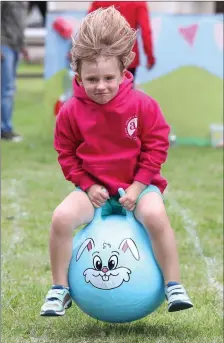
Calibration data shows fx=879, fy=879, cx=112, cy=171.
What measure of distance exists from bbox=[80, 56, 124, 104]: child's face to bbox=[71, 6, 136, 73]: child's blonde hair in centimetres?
3

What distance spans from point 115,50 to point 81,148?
0.52 metres

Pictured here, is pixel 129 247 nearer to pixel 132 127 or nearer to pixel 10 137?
pixel 132 127

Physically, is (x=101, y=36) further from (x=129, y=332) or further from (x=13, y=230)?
(x=13, y=230)

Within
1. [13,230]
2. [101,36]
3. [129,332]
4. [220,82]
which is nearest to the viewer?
[101,36]

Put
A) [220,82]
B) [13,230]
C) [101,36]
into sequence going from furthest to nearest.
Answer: [220,82]
[13,230]
[101,36]

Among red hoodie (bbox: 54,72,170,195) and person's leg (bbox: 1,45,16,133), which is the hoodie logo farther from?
person's leg (bbox: 1,45,16,133)

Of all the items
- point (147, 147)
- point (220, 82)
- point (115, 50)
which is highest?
point (115, 50)

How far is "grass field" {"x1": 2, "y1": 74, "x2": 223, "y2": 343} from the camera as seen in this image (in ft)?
14.9

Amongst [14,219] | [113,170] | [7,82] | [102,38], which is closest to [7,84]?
[7,82]

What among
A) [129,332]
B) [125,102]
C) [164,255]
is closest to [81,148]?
[125,102]

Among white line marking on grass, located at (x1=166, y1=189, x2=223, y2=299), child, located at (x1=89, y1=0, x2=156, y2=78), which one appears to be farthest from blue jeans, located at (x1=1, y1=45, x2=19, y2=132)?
white line marking on grass, located at (x1=166, y1=189, x2=223, y2=299)

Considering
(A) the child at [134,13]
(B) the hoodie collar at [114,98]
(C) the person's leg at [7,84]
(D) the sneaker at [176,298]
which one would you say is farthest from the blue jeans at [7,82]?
(D) the sneaker at [176,298]

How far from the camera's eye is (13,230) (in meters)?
7.01

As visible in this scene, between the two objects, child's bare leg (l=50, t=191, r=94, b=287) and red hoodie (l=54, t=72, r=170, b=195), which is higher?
red hoodie (l=54, t=72, r=170, b=195)
